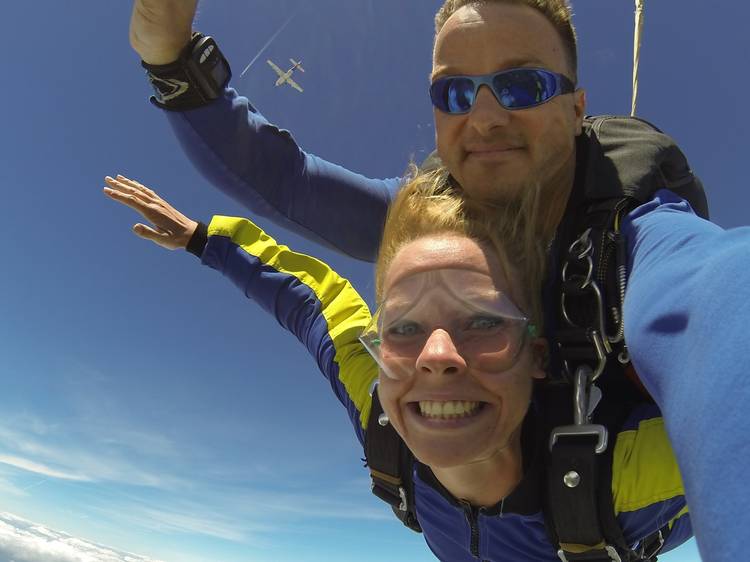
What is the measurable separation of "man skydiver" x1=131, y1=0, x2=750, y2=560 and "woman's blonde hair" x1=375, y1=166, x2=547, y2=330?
2.6 inches

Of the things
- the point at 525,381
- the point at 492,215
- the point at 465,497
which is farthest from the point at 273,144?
the point at 465,497

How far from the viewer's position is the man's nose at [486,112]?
4.77 feet

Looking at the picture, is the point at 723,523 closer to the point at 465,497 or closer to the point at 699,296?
the point at 699,296

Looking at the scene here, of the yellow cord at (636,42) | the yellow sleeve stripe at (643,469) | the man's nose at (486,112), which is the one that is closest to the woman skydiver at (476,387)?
the yellow sleeve stripe at (643,469)

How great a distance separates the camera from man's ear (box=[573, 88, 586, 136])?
5.27ft

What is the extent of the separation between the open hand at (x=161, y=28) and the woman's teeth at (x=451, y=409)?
162 cm

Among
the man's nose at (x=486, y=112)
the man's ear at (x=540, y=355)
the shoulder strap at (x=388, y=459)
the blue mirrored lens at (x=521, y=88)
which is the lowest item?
the shoulder strap at (x=388, y=459)

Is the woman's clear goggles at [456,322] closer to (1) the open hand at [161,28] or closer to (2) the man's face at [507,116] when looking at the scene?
(2) the man's face at [507,116]

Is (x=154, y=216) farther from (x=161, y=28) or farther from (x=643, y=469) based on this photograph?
(x=643, y=469)

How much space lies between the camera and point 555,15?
1.58m

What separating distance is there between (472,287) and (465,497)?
0.75 m

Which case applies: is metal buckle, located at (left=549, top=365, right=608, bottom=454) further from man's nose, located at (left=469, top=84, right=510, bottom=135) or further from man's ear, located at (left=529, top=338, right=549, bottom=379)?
man's nose, located at (left=469, top=84, right=510, bottom=135)

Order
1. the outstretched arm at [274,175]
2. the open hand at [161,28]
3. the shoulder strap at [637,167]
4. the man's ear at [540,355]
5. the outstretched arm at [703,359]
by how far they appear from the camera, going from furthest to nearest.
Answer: the outstretched arm at [274,175], the open hand at [161,28], the man's ear at [540,355], the shoulder strap at [637,167], the outstretched arm at [703,359]

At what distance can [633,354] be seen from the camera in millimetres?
852
